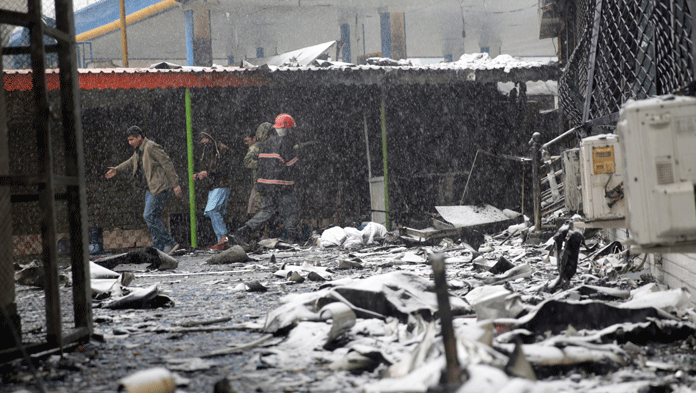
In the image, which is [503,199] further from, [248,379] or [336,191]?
[248,379]

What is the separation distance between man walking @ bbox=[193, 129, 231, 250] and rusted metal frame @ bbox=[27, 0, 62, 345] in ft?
23.0

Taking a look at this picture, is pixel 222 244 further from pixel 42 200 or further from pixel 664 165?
pixel 664 165

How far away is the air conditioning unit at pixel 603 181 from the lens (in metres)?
5.05

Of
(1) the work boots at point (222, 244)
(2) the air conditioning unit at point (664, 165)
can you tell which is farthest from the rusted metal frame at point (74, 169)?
(1) the work boots at point (222, 244)

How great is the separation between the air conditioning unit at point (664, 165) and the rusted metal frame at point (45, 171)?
3.14 m

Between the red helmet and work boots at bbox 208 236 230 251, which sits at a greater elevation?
the red helmet

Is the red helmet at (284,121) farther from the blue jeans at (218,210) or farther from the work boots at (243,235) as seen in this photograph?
the work boots at (243,235)

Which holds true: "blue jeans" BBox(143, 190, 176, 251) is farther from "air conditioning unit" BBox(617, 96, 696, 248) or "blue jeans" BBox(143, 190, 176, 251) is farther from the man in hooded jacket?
"air conditioning unit" BBox(617, 96, 696, 248)

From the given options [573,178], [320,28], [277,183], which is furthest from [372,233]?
[320,28]

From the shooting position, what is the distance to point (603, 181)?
16.8 feet

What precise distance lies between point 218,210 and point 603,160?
7312 millimetres

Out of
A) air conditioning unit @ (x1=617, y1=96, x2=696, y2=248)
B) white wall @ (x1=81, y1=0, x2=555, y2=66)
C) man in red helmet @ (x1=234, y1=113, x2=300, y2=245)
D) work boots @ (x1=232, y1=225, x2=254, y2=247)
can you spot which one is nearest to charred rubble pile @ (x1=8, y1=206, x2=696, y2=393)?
air conditioning unit @ (x1=617, y1=96, x2=696, y2=248)

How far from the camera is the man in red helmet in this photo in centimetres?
1059

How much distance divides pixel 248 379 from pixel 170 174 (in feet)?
24.8
